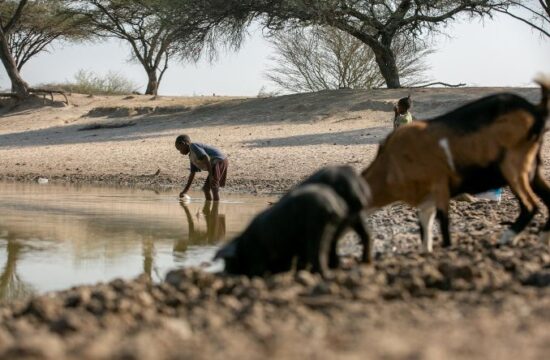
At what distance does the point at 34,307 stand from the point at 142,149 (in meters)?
16.8

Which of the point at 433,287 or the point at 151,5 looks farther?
the point at 151,5

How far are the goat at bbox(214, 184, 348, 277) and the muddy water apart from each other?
5.88 ft

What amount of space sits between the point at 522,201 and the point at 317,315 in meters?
3.72

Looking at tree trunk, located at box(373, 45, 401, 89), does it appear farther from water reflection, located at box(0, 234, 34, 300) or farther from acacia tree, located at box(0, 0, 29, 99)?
water reflection, located at box(0, 234, 34, 300)

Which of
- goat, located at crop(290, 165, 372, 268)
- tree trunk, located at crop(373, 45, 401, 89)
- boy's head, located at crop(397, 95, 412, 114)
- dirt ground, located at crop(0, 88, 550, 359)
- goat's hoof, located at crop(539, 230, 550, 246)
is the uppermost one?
tree trunk, located at crop(373, 45, 401, 89)

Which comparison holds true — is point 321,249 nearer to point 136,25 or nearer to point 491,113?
point 491,113

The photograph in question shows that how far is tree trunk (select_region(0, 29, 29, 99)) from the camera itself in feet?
119

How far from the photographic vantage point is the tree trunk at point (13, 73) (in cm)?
3616

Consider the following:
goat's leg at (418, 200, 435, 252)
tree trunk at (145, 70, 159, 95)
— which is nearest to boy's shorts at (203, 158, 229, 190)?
goat's leg at (418, 200, 435, 252)

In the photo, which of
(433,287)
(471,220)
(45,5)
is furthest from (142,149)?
(45,5)

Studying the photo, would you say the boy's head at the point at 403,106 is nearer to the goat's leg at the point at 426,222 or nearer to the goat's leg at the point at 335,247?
the goat's leg at the point at 426,222

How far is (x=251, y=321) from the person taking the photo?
16.6ft

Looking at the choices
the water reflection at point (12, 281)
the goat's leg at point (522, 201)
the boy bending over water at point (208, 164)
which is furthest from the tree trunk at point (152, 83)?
the goat's leg at point (522, 201)

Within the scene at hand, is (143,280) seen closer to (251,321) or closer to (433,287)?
(433,287)
